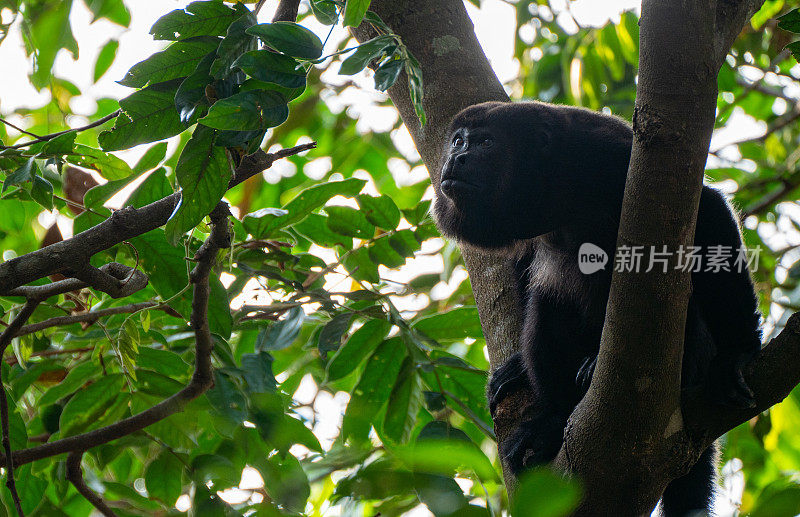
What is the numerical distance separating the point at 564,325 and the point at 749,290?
659 mm

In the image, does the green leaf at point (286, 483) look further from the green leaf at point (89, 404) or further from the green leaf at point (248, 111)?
the green leaf at point (248, 111)

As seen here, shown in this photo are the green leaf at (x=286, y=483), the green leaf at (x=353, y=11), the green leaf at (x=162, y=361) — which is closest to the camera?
the green leaf at (x=286, y=483)

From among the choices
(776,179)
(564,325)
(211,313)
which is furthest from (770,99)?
(211,313)

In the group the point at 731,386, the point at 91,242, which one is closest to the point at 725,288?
the point at 731,386

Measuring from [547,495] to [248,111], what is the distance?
1.05m

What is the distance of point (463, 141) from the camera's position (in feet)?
8.21

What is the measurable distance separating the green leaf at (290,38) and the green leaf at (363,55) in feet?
0.26

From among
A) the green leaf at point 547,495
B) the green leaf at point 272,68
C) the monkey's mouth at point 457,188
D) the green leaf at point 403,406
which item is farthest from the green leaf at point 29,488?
the green leaf at point 547,495

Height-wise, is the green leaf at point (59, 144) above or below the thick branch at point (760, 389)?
above

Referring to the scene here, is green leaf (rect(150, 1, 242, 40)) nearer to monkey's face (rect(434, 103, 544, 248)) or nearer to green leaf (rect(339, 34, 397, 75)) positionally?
green leaf (rect(339, 34, 397, 75))

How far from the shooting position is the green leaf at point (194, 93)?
5.18ft

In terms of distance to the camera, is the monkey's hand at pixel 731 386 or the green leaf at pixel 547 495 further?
the monkey's hand at pixel 731 386

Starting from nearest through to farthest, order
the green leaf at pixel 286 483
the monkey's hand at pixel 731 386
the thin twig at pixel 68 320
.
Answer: the green leaf at pixel 286 483
the monkey's hand at pixel 731 386
the thin twig at pixel 68 320

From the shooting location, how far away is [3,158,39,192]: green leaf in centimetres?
180
